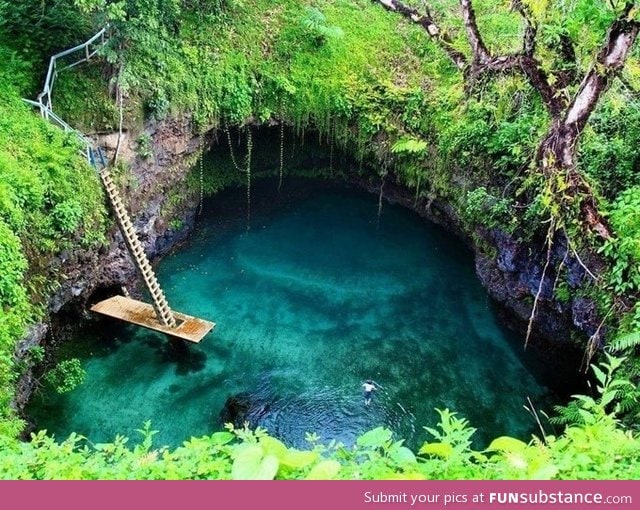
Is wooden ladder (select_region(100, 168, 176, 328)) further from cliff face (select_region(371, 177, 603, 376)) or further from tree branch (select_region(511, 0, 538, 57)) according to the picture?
tree branch (select_region(511, 0, 538, 57))

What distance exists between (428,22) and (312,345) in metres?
9.80

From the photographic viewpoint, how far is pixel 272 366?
12211mm

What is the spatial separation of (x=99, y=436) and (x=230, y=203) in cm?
808

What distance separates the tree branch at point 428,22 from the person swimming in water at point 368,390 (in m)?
8.20

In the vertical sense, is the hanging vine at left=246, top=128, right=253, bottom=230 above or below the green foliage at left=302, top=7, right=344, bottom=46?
below

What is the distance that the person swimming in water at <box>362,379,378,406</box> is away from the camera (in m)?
11.5

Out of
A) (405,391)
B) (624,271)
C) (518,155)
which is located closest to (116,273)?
(405,391)

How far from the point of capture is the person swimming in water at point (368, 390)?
11.5 meters

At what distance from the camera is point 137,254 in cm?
1201

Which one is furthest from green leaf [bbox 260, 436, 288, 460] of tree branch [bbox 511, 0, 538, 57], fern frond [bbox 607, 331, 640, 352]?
tree branch [bbox 511, 0, 538, 57]

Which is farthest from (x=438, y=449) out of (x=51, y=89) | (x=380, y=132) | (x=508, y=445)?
(x=380, y=132)

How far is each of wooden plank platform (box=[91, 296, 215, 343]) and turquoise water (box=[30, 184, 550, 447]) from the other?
646 mm

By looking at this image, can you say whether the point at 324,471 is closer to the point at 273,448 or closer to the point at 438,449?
the point at 273,448

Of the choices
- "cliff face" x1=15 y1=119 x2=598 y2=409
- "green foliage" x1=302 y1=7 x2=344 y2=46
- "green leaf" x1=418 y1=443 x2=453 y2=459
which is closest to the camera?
"green leaf" x1=418 y1=443 x2=453 y2=459
